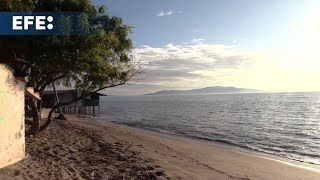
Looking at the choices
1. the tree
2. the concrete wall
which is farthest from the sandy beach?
the tree

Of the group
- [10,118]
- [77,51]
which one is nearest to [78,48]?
[77,51]

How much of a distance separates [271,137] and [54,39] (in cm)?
2415

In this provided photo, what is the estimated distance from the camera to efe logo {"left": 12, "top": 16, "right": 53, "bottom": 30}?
14270 mm

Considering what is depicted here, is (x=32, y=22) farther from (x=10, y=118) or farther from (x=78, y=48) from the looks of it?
(x=10, y=118)

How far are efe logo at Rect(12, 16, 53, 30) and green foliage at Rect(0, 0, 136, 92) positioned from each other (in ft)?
1.36

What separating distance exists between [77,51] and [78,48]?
0.31 meters

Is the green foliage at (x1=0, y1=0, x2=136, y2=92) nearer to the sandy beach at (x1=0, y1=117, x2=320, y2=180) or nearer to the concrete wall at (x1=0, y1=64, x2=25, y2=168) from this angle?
the concrete wall at (x1=0, y1=64, x2=25, y2=168)

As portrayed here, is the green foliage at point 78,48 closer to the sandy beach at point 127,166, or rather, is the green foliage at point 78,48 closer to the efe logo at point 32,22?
the efe logo at point 32,22

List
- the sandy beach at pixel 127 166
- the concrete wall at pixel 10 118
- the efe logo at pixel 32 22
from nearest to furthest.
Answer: the concrete wall at pixel 10 118, the sandy beach at pixel 127 166, the efe logo at pixel 32 22

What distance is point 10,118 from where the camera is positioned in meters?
11.5

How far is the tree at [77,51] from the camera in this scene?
14.5m

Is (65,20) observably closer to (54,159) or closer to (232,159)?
(54,159)

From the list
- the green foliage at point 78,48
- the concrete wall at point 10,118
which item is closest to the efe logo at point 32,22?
the green foliage at point 78,48

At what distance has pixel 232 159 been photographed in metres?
19.4
